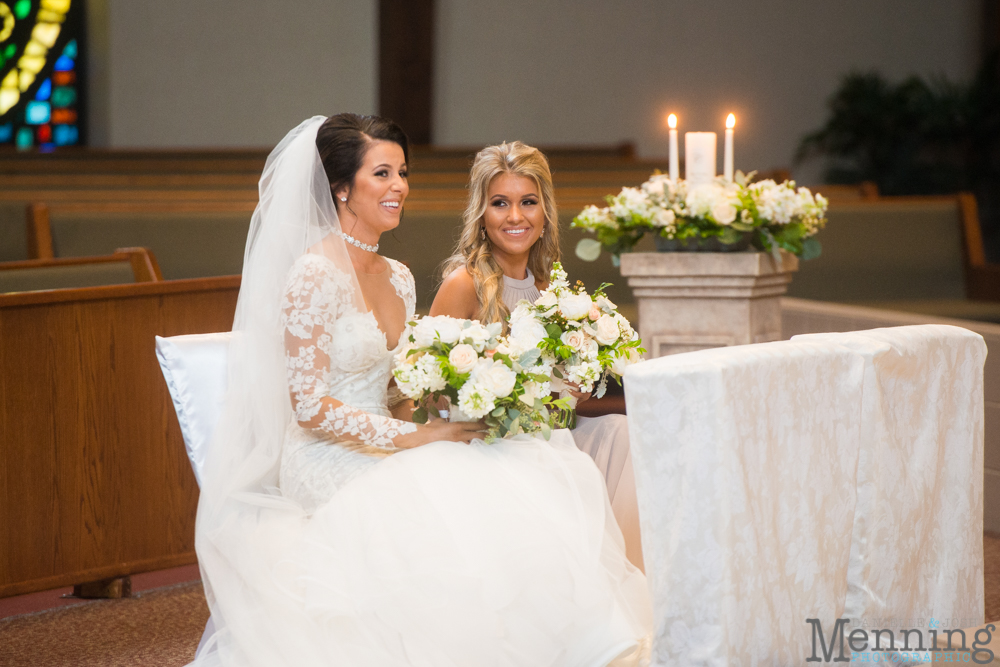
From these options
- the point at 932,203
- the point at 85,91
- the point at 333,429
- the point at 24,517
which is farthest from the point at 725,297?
the point at 85,91

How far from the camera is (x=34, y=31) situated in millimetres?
8742

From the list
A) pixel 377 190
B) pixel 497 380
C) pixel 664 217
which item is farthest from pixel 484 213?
pixel 664 217

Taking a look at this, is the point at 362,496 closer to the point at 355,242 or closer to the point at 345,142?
the point at 355,242

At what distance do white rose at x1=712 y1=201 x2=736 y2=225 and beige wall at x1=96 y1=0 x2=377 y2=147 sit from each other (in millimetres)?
5920

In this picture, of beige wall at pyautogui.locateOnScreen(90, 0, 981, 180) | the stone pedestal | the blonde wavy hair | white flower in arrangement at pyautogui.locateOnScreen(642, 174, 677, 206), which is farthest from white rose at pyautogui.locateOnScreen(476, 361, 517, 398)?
beige wall at pyautogui.locateOnScreen(90, 0, 981, 180)

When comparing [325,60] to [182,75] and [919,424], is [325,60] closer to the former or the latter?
[182,75]

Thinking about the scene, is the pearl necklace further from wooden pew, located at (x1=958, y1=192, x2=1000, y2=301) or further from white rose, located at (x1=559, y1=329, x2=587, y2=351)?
wooden pew, located at (x1=958, y1=192, x2=1000, y2=301)

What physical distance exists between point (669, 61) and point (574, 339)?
807 centimetres

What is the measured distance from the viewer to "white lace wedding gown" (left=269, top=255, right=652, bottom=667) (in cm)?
204

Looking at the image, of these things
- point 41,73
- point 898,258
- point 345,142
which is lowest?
point 898,258

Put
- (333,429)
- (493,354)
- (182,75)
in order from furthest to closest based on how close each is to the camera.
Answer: (182,75) → (333,429) → (493,354)

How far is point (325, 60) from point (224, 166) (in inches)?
98.1

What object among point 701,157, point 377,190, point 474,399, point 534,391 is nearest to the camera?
point 474,399

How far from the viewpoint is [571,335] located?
92.4 inches
